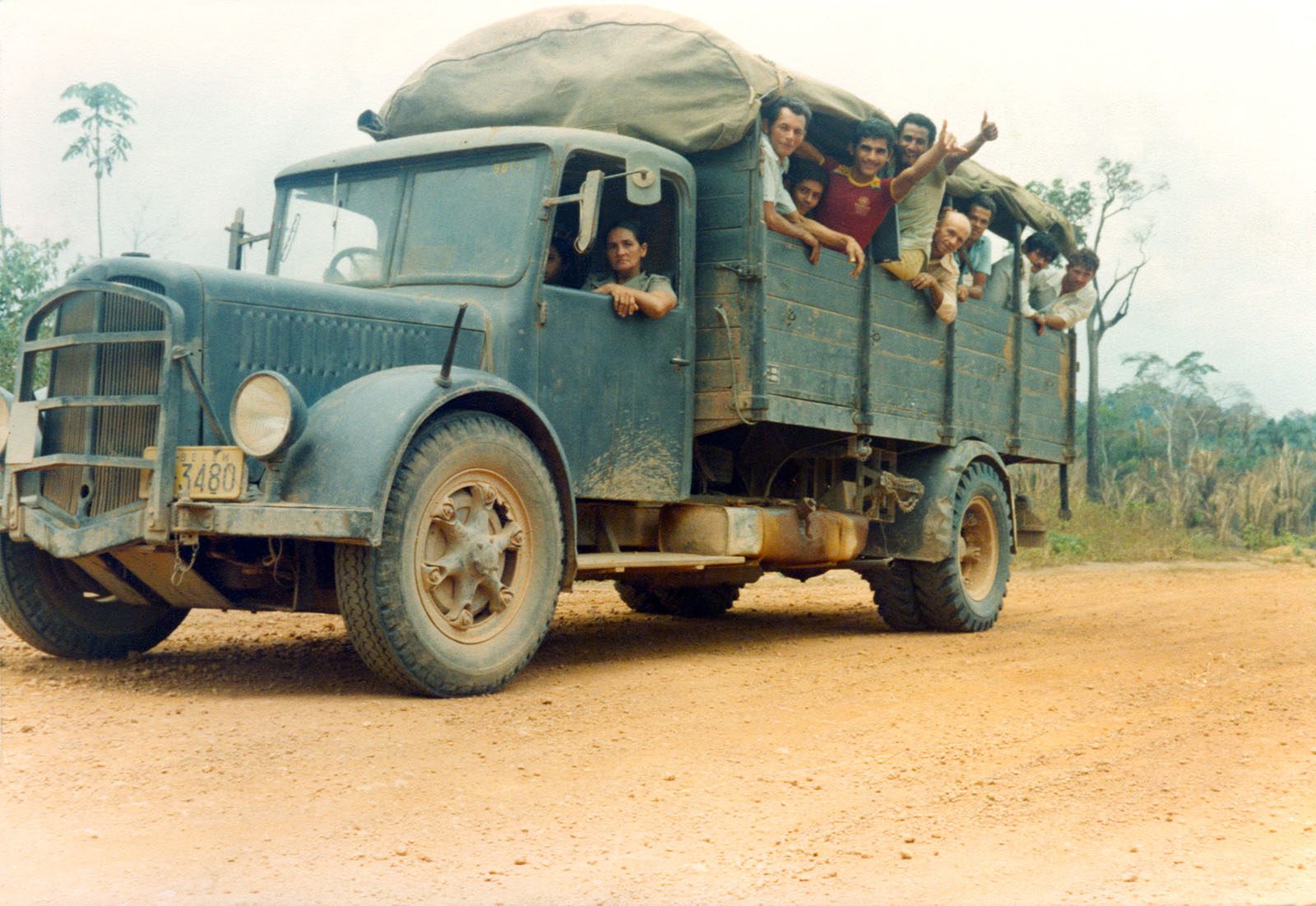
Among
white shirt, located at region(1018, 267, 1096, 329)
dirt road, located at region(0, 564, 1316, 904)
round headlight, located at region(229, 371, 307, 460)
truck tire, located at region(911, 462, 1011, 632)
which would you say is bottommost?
dirt road, located at region(0, 564, 1316, 904)

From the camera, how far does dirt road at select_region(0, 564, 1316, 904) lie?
3.01 meters

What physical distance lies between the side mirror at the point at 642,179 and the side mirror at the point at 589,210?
17 cm

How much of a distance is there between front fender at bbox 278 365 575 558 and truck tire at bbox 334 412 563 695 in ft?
0.44

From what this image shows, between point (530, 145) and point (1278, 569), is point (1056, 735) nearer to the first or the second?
point (530, 145)

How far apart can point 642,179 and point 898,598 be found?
3.85m

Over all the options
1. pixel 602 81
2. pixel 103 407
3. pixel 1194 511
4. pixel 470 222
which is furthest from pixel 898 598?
pixel 1194 511

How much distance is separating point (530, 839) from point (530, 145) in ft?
12.1

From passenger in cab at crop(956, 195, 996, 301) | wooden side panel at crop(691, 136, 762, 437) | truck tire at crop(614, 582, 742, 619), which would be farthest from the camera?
truck tire at crop(614, 582, 742, 619)

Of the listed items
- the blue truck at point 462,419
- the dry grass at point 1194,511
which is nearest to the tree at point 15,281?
the blue truck at point 462,419

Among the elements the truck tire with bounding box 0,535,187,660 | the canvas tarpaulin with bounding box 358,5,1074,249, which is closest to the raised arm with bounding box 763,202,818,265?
the canvas tarpaulin with bounding box 358,5,1074,249

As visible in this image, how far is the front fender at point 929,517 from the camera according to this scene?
27.8 ft

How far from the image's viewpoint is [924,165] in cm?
770

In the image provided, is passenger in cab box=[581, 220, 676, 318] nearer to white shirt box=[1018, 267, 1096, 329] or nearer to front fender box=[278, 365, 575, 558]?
front fender box=[278, 365, 575, 558]

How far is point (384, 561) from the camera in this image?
4898mm
